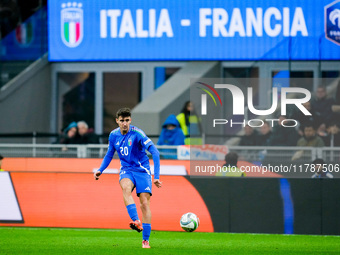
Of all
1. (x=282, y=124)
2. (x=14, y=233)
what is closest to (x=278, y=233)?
(x=282, y=124)

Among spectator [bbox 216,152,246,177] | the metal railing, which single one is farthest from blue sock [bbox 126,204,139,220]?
the metal railing

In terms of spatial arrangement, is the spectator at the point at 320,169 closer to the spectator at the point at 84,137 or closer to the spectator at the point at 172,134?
the spectator at the point at 172,134

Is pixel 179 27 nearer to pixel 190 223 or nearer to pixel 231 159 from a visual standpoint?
pixel 231 159

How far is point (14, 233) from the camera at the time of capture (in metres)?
12.6

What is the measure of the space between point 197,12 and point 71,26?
385cm

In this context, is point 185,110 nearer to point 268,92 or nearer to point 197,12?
point 268,92

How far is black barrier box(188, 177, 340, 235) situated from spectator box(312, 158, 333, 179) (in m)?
0.39

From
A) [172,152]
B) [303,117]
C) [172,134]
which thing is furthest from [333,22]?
[172,152]

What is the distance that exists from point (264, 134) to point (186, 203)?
3.23m

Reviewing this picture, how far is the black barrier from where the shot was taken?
12836 mm

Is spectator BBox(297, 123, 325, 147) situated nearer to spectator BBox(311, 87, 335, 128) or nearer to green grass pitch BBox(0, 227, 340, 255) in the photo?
spectator BBox(311, 87, 335, 128)

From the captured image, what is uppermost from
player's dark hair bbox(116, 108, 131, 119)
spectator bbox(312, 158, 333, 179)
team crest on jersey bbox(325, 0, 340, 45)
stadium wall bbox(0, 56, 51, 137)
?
team crest on jersey bbox(325, 0, 340, 45)

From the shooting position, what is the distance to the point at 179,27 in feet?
73.0

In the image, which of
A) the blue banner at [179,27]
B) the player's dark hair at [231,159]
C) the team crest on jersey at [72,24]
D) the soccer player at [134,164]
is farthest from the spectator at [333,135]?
the team crest on jersey at [72,24]
